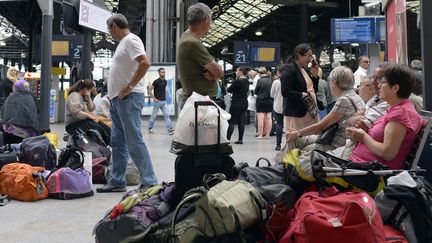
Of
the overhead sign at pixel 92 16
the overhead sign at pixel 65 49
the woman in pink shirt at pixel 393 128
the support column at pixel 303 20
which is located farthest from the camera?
the support column at pixel 303 20

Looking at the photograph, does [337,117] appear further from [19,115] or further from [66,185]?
[19,115]

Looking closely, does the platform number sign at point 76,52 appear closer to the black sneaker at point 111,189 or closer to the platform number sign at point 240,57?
the platform number sign at point 240,57

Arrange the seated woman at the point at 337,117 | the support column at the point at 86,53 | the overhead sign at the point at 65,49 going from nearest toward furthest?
1. the seated woman at the point at 337,117
2. the support column at the point at 86,53
3. the overhead sign at the point at 65,49

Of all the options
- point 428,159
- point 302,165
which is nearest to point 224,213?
point 302,165

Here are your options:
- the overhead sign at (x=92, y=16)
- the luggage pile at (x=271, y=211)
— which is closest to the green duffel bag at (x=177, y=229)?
the luggage pile at (x=271, y=211)

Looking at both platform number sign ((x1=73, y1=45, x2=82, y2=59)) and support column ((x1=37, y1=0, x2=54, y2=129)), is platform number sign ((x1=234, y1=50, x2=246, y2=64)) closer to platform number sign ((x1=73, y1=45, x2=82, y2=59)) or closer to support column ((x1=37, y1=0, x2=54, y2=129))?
platform number sign ((x1=73, y1=45, x2=82, y2=59))

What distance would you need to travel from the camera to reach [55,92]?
694 inches

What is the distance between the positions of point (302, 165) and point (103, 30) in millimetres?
6371

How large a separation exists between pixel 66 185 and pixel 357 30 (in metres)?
11.4

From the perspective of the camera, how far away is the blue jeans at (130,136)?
4.79 metres

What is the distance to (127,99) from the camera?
15.9 ft

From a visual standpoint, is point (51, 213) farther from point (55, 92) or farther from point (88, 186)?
point (55, 92)

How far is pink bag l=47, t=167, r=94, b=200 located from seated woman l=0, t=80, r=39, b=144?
2.01 m

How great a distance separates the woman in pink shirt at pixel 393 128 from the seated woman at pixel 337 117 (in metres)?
0.94
